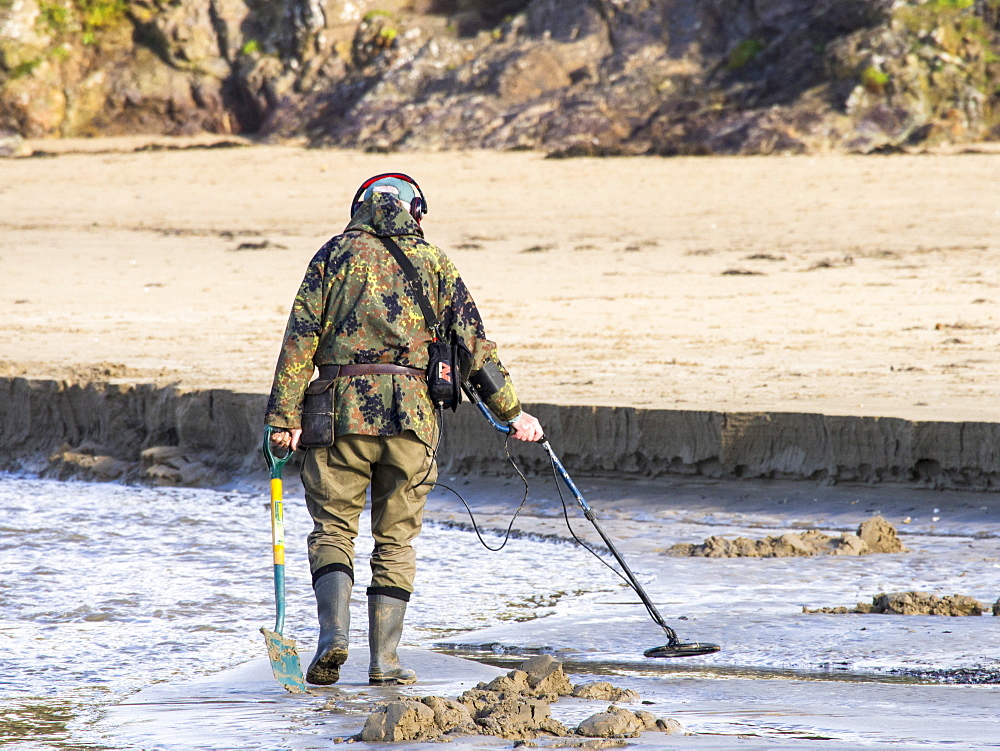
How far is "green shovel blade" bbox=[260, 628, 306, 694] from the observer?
3990 millimetres

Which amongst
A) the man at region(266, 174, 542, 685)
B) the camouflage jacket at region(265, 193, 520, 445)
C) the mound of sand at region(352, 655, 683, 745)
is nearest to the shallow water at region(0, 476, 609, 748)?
the man at region(266, 174, 542, 685)

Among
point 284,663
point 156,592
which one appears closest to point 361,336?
point 284,663

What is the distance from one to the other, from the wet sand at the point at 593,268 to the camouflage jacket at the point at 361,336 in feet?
11.3

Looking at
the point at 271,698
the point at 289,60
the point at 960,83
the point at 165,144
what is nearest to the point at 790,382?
the point at 271,698

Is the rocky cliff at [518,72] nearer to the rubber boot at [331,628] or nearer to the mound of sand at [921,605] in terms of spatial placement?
the mound of sand at [921,605]

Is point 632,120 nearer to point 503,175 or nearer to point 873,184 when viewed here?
point 503,175

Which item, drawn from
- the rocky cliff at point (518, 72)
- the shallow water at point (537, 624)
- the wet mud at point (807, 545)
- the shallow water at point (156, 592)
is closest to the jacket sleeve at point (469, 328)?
the shallow water at point (537, 624)

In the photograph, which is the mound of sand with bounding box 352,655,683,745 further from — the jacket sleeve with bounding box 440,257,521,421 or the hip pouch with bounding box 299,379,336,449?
the jacket sleeve with bounding box 440,257,521,421

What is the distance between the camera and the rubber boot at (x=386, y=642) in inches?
162

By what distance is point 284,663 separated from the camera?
401cm

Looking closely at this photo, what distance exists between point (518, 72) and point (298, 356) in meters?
23.2

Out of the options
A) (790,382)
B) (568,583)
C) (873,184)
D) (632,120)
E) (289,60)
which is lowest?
(568,583)

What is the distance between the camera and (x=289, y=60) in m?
30.4

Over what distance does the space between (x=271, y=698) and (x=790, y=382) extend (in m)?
5.05
